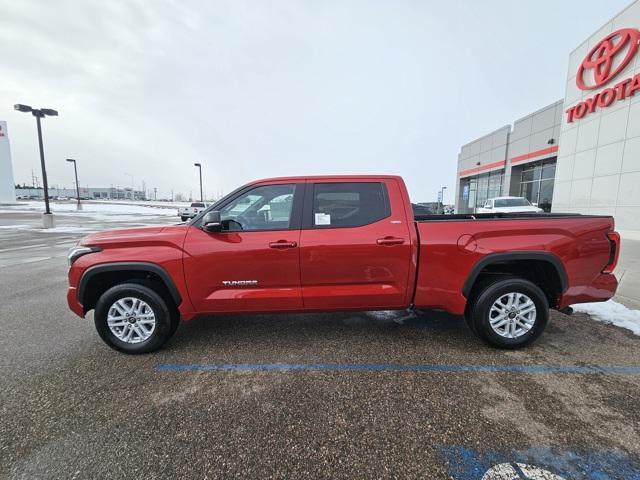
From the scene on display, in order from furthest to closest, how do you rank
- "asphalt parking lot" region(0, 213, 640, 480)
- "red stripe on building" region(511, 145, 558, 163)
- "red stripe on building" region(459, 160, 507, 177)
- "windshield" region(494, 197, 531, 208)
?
"red stripe on building" region(459, 160, 507, 177), "red stripe on building" region(511, 145, 558, 163), "windshield" region(494, 197, 531, 208), "asphalt parking lot" region(0, 213, 640, 480)

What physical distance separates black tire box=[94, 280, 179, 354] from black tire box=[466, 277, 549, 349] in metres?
3.27

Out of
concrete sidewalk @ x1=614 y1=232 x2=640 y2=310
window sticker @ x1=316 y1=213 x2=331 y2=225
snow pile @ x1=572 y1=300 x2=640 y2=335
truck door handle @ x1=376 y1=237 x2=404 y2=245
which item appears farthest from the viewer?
concrete sidewalk @ x1=614 y1=232 x2=640 y2=310

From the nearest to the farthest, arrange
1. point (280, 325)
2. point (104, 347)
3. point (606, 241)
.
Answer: point (606, 241) < point (104, 347) < point (280, 325)

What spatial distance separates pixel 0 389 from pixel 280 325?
265 centimetres

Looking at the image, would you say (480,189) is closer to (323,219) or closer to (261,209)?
(323,219)

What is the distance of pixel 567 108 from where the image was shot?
595 inches

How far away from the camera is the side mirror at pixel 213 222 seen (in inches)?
119

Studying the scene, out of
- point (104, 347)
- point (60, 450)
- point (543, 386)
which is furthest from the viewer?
point (104, 347)

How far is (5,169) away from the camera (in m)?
39.8

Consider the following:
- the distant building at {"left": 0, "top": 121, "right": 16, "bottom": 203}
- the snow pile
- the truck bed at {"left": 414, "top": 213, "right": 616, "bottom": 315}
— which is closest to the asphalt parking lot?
the snow pile

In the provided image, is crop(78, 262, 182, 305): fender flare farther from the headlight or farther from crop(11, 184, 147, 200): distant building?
crop(11, 184, 147, 200): distant building

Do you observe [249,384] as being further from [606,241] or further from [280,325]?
[606,241]

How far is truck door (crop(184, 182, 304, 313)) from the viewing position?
123 inches

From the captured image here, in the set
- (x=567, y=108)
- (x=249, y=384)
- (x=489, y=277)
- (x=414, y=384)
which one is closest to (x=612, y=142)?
(x=567, y=108)
